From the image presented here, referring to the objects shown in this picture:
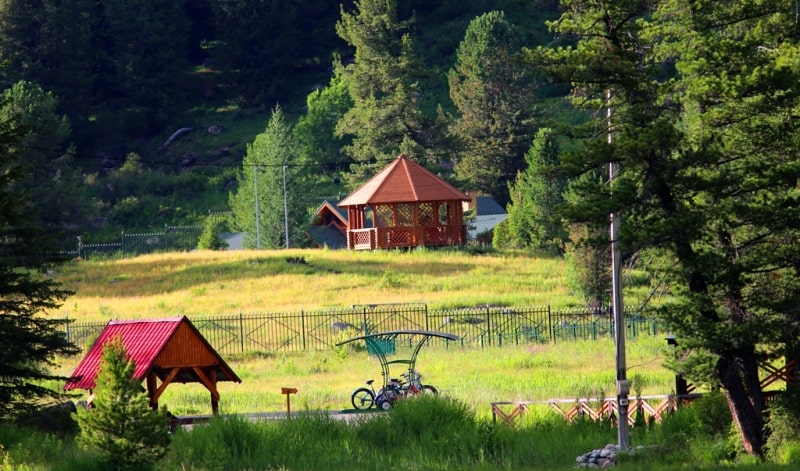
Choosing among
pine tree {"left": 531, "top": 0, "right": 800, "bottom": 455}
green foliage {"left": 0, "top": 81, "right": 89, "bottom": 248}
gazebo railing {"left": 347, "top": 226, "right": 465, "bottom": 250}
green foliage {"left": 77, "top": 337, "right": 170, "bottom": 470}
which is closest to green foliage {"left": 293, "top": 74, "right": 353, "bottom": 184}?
green foliage {"left": 0, "top": 81, "right": 89, "bottom": 248}

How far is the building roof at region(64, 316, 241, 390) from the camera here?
85.9 feet

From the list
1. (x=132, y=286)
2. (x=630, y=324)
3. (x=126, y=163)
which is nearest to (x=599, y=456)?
(x=630, y=324)

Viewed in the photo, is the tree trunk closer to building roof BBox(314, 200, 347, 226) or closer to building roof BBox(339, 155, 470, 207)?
building roof BBox(339, 155, 470, 207)

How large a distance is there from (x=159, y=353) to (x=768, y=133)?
13037 millimetres

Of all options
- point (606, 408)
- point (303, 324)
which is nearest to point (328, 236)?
point (303, 324)

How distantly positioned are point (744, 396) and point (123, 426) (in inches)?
437

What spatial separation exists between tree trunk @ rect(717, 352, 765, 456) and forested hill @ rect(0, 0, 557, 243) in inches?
2671

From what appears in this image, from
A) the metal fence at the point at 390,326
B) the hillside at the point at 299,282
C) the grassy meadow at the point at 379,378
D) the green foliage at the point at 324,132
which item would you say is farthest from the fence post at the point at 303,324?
the green foliage at the point at 324,132

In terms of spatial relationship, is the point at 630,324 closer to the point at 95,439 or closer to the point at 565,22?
the point at 565,22

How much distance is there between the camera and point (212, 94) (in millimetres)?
119875

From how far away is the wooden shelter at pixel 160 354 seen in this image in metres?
26.2

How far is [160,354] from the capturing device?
26.3 meters

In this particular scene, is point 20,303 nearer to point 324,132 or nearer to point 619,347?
point 619,347

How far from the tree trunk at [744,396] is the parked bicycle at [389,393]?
309 inches
